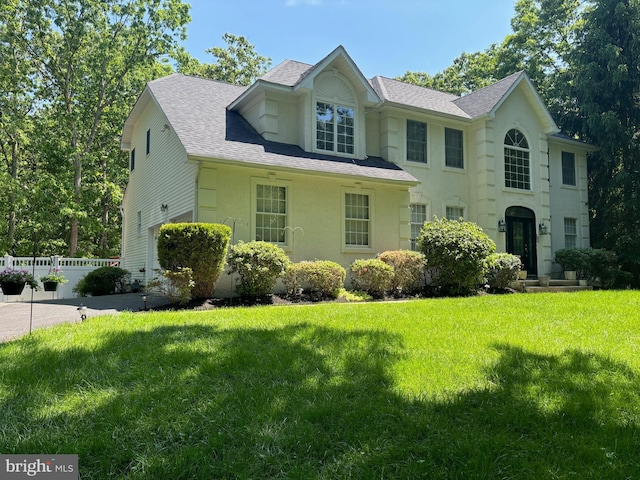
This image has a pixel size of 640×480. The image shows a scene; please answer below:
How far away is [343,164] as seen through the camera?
13164 millimetres

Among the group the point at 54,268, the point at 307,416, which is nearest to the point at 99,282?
the point at 54,268

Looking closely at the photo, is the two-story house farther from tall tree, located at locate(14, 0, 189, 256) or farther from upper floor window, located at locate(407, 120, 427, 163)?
tall tree, located at locate(14, 0, 189, 256)

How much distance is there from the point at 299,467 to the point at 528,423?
5.41 feet

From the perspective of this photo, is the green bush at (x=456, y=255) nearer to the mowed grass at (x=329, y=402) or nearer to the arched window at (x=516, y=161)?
the arched window at (x=516, y=161)

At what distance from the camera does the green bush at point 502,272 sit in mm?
13234

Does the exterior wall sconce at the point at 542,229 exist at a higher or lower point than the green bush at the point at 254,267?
higher

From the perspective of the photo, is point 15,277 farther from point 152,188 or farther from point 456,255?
point 456,255

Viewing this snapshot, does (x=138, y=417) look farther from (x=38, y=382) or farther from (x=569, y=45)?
(x=569, y=45)

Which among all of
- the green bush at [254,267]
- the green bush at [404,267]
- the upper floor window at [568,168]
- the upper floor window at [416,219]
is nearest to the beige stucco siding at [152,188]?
the green bush at [254,267]

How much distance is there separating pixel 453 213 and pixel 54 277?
1381 centimetres

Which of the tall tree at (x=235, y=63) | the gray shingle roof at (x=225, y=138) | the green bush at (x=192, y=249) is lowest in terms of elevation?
the green bush at (x=192, y=249)

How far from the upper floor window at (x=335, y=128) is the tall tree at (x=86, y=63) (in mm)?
12086

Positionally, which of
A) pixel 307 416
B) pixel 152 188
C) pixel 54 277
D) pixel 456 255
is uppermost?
pixel 152 188

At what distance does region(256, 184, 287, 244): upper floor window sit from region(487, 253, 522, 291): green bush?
6.16 meters
